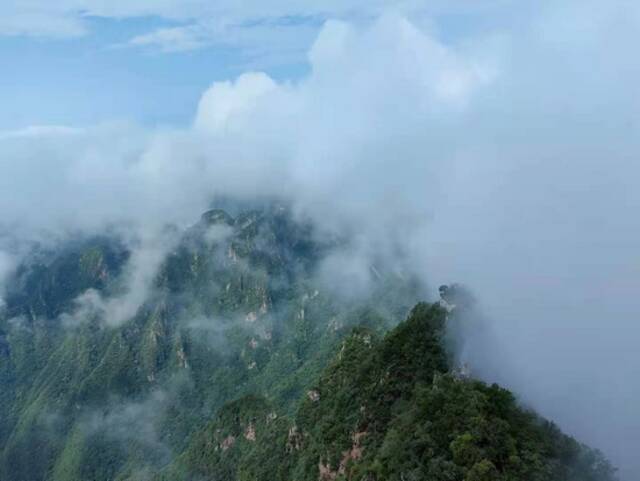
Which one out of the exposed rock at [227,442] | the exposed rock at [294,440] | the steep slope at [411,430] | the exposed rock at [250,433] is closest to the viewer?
the steep slope at [411,430]

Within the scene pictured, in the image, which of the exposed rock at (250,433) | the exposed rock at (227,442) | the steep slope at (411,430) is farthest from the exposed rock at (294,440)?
the exposed rock at (227,442)

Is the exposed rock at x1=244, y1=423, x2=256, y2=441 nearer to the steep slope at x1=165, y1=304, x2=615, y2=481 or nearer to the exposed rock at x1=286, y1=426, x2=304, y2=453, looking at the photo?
the steep slope at x1=165, y1=304, x2=615, y2=481

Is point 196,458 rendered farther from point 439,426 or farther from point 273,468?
point 439,426

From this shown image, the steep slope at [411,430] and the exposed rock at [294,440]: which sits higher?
the steep slope at [411,430]

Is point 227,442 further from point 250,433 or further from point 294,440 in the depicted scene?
point 294,440

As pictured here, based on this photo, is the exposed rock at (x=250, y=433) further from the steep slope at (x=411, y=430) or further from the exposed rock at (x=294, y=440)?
Answer: the exposed rock at (x=294, y=440)

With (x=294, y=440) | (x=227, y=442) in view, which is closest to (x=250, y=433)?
(x=227, y=442)

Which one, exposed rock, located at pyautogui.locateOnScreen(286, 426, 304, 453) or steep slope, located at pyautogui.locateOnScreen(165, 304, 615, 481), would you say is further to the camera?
exposed rock, located at pyautogui.locateOnScreen(286, 426, 304, 453)

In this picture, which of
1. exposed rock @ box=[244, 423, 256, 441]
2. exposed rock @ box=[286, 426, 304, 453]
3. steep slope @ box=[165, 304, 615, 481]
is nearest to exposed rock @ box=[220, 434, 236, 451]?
exposed rock @ box=[244, 423, 256, 441]
